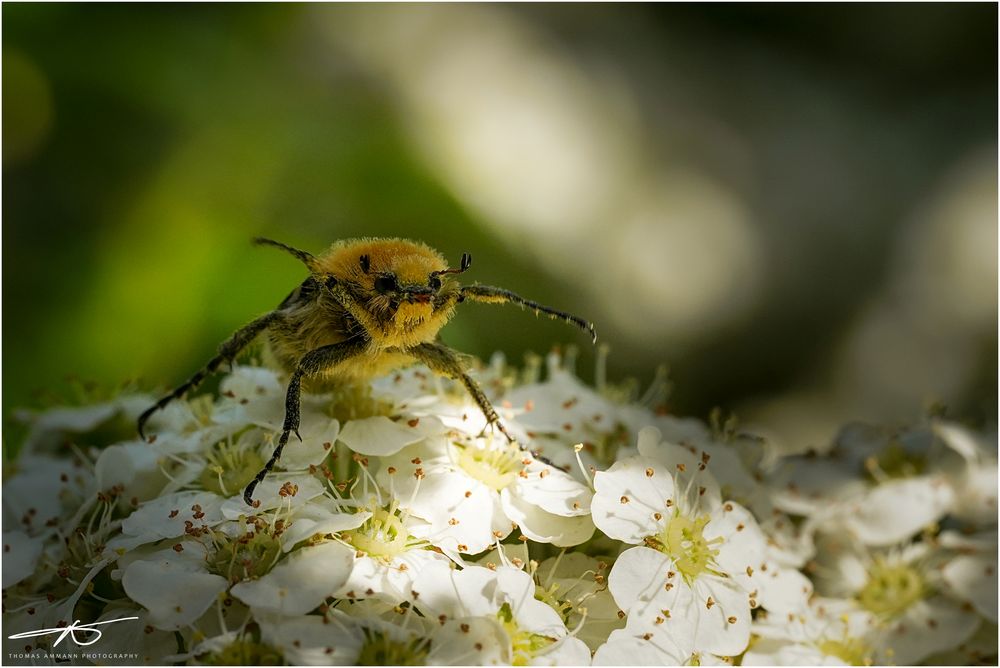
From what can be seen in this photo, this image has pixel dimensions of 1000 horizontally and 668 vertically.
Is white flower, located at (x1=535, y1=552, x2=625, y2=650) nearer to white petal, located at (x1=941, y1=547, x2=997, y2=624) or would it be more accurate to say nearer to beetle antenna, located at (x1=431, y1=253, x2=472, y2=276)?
beetle antenna, located at (x1=431, y1=253, x2=472, y2=276)

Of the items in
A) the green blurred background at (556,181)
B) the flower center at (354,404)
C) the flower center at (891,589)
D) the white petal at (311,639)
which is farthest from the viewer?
the green blurred background at (556,181)

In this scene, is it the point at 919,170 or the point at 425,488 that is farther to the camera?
the point at 919,170

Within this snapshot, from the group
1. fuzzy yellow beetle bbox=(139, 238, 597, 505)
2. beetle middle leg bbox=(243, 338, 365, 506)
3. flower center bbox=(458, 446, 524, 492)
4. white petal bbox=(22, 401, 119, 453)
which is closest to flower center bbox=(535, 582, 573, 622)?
flower center bbox=(458, 446, 524, 492)

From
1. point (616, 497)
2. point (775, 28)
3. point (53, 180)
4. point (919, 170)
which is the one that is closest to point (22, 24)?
point (53, 180)

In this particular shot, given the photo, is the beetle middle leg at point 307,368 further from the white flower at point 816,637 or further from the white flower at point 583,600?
the white flower at point 816,637

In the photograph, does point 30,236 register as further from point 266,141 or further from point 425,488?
point 425,488

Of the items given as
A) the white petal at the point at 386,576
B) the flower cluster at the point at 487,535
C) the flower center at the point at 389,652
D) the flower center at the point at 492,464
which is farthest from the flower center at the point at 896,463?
the flower center at the point at 389,652
